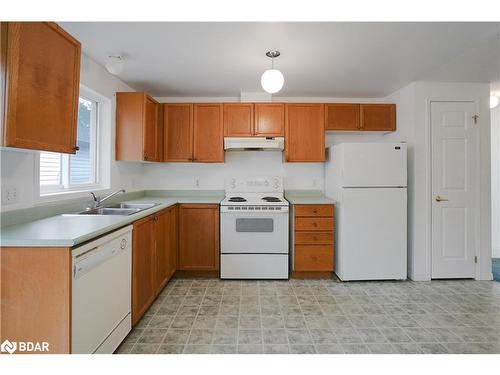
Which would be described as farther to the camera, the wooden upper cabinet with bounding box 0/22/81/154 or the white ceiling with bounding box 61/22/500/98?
the white ceiling with bounding box 61/22/500/98

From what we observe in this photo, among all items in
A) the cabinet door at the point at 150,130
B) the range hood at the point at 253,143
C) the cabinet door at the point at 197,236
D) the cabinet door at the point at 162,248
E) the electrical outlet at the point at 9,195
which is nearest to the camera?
the electrical outlet at the point at 9,195

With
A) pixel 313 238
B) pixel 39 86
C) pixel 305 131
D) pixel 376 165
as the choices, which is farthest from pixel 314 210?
pixel 39 86

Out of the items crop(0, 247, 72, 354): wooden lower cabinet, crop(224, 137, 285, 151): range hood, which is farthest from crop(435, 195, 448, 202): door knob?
crop(0, 247, 72, 354): wooden lower cabinet

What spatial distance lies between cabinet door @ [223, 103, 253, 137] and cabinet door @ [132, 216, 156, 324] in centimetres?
160

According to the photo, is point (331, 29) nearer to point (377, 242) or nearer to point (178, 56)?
point (178, 56)

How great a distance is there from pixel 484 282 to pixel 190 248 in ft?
11.1

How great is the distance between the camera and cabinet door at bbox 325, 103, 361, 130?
3.43 meters

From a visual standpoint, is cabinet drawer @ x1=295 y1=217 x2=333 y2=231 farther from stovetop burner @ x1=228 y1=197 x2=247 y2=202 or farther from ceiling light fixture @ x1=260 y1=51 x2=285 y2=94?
ceiling light fixture @ x1=260 y1=51 x2=285 y2=94

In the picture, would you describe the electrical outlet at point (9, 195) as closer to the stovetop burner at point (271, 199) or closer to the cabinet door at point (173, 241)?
the cabinet door at point (173, 241)

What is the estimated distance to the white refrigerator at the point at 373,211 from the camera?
292 cm

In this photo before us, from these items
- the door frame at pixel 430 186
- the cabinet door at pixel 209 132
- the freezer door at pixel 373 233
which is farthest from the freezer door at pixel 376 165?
the cabinet door at pixel 209 132

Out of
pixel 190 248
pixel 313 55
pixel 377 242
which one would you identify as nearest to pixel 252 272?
pixel 190 248

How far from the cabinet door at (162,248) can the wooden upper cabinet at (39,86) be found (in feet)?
3.40

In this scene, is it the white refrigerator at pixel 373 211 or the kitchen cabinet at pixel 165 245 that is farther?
the white refrigerator at pixel 373 211
